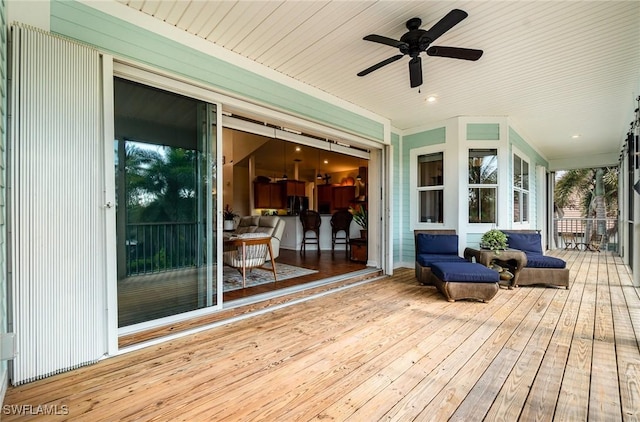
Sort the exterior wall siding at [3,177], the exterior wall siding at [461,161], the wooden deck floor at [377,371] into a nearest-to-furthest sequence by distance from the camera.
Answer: the wooden deck floor at [377,371] < the exterior wall siding at [3,177] < the exterior wall siding at [461,161]

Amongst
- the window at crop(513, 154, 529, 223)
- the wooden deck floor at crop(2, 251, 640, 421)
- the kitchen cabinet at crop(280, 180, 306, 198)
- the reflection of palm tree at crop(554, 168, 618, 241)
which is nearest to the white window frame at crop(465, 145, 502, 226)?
the window at crop(513, 154, 529, 223)

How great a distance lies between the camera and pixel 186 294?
9.54ft

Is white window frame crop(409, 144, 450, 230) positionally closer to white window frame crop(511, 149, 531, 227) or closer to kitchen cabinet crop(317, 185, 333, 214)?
white window frame crop(511, 149, 531, 227)

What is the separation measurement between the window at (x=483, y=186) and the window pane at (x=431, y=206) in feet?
1.78

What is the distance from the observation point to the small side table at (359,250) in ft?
20.0

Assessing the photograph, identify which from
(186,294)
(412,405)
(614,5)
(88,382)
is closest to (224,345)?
(186,294)

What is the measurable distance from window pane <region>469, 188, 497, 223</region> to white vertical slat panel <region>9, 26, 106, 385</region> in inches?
220

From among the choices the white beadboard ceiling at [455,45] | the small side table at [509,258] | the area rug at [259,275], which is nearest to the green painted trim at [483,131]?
the white beadboard ceiling at [455,45]

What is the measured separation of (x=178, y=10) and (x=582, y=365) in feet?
14.3

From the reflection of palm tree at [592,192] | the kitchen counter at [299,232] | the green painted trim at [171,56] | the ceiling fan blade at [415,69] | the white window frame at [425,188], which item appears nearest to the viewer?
the green painted trim at [171,56]

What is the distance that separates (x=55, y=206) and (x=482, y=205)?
237 inches

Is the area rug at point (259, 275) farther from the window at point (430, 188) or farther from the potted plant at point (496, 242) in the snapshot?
the potted plant at point (496, 242)

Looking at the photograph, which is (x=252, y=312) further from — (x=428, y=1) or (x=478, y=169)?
(x=478, y=169)

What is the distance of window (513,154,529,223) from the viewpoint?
19.5ft
